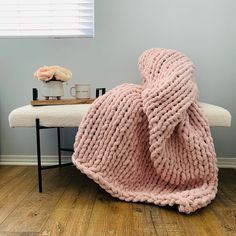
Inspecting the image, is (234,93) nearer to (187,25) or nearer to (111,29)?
(187,25)

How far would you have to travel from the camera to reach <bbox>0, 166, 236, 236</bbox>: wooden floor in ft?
3.48

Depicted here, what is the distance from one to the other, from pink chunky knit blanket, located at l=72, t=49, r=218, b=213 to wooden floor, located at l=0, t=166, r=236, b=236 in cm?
7

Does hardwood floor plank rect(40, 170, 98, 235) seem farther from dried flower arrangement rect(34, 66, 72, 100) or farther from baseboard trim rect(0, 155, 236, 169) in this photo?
dried flower arrangement rect(34, 66, 72, 100)

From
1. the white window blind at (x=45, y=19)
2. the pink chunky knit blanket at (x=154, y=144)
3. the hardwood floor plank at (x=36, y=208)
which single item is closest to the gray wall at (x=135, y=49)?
the white window blind at (x=45, y=19)

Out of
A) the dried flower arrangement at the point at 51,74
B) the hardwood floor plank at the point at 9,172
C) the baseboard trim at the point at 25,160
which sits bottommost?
the hardwood floor plank at the point at 9,172

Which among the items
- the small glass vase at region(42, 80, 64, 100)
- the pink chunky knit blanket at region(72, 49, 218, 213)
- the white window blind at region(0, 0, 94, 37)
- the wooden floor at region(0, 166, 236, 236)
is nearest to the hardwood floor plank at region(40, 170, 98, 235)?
the wooden floor at region(0, 166, 236, 236)

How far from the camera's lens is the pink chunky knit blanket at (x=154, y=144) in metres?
1.25

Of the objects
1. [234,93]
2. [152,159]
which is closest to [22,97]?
[152,159]

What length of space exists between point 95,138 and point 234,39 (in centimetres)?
113

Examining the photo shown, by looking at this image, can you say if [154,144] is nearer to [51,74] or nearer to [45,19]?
[51,74]

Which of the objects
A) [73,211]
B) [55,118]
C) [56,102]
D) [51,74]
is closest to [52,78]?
[51,74]

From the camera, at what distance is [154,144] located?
4.11 feet

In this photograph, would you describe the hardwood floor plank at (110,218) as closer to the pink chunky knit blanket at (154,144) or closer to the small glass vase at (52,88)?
the pink chunky knit blanket at (154,144)

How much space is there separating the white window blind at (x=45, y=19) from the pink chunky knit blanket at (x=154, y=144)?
0.78m
